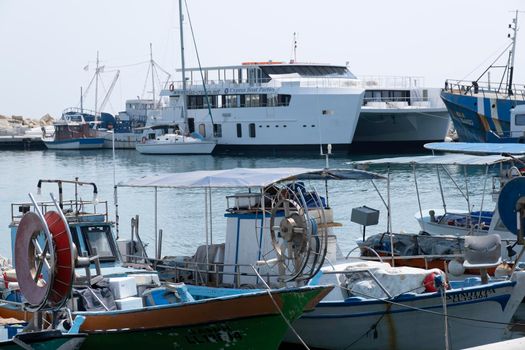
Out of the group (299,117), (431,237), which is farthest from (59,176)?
(431,237)

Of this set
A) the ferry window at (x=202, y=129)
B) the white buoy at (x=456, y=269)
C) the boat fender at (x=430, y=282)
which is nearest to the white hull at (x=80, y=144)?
the ferry window at (x=202, y=129)

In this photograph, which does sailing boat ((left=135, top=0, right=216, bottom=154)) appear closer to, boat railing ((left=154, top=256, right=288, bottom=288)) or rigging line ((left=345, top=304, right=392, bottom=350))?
boat railing ((left=154, top=256, right=288, bottom=288))

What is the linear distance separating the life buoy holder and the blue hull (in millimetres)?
37973

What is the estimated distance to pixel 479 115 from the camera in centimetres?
5272

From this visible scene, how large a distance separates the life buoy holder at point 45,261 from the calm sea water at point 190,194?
5.35m

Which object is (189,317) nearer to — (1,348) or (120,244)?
(1,348)

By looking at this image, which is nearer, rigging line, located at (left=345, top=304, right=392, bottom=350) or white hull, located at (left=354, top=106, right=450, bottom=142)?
rigging line, located at (left=345, top=304, right=392, bottom=350)

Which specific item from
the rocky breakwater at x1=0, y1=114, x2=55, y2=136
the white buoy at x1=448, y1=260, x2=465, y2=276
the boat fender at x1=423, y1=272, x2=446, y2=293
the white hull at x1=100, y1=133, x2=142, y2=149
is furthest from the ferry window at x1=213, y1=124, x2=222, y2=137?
the boat fender at x1=423, y1=272, x2=446, y2=293

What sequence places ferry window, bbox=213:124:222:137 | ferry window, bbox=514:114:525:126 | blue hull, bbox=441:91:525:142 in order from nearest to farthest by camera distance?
ferry window, bbox=514:114:525:126 → blue hull, bbox=441:91:525:142 → ferry window, bbox=213:124:222:137

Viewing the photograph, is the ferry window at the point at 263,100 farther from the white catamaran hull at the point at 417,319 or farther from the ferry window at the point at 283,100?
the white catamaran hull at the point at 417,319

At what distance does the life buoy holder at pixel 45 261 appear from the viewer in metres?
13.1

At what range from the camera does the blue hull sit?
51344mm

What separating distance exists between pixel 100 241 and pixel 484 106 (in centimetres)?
3885

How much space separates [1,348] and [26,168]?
5319 centimetres
